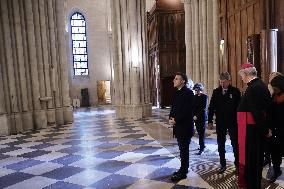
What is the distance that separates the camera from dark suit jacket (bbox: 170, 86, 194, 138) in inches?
183

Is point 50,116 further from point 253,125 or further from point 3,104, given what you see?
point 253,125

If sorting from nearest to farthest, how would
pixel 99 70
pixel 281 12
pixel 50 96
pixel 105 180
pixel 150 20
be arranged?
pixel 105 180, pixel 281 12, pixel 50 96, pixel 150 20, pixel 99 70

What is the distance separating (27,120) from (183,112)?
8.25 m

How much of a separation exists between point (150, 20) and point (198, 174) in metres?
14.9

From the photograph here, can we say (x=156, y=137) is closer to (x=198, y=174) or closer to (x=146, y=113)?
(x=198, y=174)

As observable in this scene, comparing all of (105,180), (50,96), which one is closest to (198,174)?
(105,180)

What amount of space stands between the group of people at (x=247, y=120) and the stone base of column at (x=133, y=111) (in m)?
8.24

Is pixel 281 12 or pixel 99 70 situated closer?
pixel 281 12

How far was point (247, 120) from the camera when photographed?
364cm

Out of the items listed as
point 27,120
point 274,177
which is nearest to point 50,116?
point 27,120

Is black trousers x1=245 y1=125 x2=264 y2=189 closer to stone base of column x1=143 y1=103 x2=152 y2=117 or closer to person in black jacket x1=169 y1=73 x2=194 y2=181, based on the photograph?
person in black jacket x1=169 y1=73 x2=194 y2=181

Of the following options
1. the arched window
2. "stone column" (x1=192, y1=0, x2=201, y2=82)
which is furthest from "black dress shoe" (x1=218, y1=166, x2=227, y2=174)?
the arched window

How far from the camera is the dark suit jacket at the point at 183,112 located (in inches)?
183

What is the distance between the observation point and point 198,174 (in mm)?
4980
